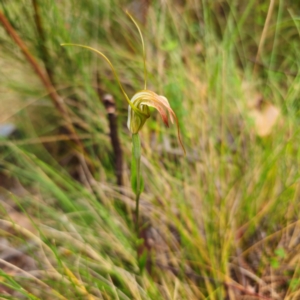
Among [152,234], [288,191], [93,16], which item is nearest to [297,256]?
[288,191]

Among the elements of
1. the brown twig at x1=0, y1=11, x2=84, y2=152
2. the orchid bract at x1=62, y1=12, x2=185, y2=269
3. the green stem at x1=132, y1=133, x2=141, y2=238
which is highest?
the brown twig at x1=0, y1=11, x2=84, y2=152

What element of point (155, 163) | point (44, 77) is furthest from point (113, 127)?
point (44, 77)

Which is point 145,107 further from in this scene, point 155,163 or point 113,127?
point 155,163

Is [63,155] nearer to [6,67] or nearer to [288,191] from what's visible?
[6,67]

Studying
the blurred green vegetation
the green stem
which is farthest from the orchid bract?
the blurred green vegetation

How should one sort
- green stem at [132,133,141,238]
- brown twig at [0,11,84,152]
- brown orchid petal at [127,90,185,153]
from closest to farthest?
brown orchid petal at [127,90,185,153], green stem at [132,133,141,238], brown twig at [0,11,84,152]

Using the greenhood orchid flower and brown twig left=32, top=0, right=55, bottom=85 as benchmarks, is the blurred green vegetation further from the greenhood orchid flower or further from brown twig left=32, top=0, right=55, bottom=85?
the greenhood orchid flower

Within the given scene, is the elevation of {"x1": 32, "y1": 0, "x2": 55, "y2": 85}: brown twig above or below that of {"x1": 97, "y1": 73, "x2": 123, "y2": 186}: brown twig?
above
